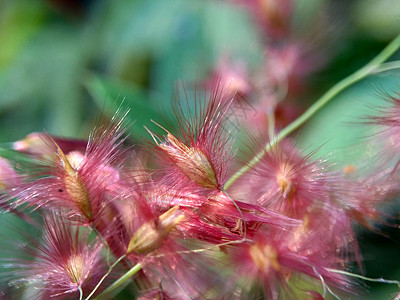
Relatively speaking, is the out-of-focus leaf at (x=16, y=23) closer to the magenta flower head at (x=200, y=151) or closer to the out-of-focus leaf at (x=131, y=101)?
the out-of-focus leaf at (x=131, y=101)

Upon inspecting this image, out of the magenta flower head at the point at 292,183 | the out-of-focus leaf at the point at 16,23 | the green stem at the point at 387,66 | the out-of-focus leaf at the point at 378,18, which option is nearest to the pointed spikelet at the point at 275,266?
the magenta flower head at the point at 292,183

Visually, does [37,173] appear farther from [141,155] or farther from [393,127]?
[393,127]

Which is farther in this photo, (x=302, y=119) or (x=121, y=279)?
(x=302, y=119)

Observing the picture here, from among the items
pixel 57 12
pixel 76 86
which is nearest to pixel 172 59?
pixel 76 86

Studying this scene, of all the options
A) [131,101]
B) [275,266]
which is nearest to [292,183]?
[275,266]

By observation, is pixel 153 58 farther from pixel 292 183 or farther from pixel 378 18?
pixel 292 183

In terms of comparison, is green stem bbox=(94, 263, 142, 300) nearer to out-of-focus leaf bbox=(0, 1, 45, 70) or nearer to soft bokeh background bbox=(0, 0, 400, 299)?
soft bokeh background bbox=(0, 0, 400, 299)
